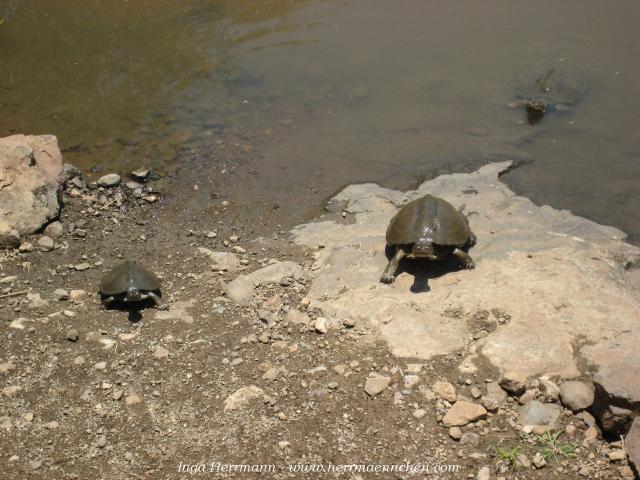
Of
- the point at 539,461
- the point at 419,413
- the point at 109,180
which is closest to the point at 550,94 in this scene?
the point at 109,180

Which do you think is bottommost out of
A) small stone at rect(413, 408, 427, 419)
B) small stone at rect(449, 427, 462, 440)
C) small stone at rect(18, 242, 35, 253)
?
small stone at rect(449, 427, 462, 440)

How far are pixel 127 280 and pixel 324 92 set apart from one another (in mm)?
4890

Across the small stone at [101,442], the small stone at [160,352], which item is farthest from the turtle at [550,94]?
the small stone at [101,442]

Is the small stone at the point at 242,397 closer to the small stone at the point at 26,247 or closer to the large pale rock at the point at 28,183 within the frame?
the small stone at the point at 26,247

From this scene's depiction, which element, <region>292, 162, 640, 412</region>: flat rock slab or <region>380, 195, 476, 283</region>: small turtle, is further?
<region>380, 195, 476, 283</region>: small turtle

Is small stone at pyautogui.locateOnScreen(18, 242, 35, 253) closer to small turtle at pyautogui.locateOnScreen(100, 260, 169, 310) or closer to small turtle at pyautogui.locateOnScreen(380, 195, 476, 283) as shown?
small turtle at pyautogui.locateOnScreen(100, 260, 169, 310)

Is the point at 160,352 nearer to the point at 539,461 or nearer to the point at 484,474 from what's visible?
the point at 484,474

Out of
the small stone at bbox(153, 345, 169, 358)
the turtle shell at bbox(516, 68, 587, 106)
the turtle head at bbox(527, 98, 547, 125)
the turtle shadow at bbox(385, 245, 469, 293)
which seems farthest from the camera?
the turtle shell at bbox(516, 68, 587, 106)

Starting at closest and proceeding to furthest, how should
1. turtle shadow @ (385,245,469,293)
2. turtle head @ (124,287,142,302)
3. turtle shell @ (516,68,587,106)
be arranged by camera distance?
turtle head @ (124,287,142,302), turtle shadow @ (385,245,469,293), turtle shell @ (516,68,587,106)

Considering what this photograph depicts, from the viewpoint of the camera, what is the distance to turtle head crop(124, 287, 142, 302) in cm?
521

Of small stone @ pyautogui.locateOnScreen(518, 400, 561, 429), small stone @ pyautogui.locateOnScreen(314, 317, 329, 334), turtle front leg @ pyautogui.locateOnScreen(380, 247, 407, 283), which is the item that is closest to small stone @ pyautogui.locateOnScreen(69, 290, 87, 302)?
small stone @ pyautogui.locateOnScreen(314, 317, 329, 334)

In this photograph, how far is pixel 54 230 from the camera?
6363mm

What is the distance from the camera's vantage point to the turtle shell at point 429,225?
5.39m

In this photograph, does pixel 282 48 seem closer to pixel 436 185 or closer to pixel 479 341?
pixel 436 185
